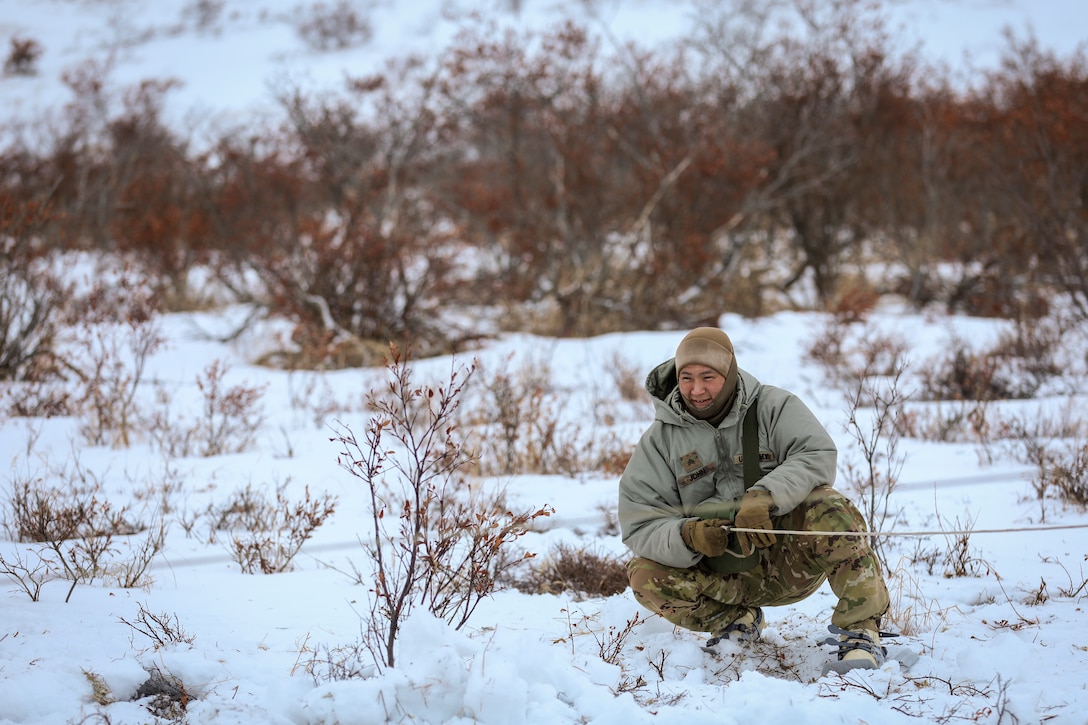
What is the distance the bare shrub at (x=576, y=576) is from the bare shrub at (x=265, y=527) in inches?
30.7

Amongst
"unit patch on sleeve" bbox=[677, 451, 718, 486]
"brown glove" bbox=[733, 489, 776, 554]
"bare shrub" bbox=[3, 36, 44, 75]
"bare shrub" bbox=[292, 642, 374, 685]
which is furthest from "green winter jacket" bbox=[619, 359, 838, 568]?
"bare shrub" bbox=[3, 36, 44, 75]

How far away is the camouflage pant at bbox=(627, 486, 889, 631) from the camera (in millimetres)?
2209

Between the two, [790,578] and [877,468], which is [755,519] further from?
[877,468]

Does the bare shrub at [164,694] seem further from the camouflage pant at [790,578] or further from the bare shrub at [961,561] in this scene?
the bare shrub at [961,561]

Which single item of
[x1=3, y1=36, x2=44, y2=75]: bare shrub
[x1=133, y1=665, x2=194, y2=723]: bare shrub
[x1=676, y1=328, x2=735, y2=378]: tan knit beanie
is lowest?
[x1=133, y1=665, x2=194, y2=723]: bare shrub

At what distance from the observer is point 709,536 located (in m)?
2.15

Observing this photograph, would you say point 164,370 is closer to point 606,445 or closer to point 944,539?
point 606,445

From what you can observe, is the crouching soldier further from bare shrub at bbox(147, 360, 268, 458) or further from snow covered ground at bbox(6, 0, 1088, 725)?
bare shrub at bbox(147, 360, 268, 458)

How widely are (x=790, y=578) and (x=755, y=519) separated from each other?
36cm

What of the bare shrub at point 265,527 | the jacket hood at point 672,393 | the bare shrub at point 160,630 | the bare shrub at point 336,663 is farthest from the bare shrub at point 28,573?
the jacket hood at point 672,393

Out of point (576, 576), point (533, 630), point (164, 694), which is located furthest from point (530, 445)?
point (164, 694)

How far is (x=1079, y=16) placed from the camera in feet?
96.5

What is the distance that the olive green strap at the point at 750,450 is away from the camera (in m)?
2.28

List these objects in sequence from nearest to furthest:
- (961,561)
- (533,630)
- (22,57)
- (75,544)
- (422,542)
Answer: (422,542), (533,630), (75,544), (961,561), (22,57)
